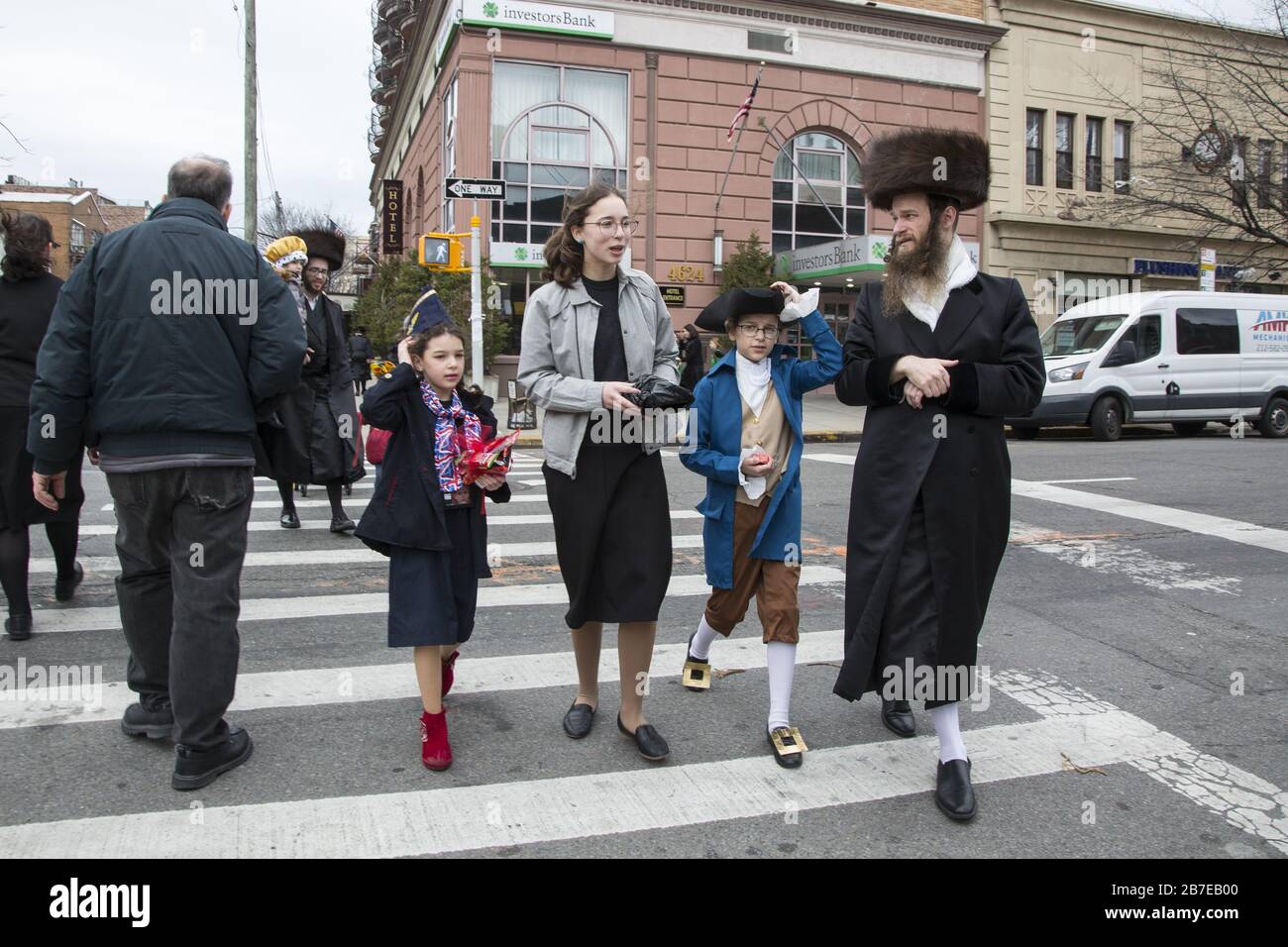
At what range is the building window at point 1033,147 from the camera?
27703 millimetres

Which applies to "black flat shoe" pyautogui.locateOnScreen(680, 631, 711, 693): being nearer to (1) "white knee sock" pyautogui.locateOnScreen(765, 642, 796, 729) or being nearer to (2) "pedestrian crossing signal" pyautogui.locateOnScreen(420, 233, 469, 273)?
(1) "white knee sock" pyautogui.locateOnScreen(765, 642, 796, 729)

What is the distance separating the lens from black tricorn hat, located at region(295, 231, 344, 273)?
7555 millimetres

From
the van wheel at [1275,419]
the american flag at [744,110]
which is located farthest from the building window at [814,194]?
the van wheel at [1275,419]

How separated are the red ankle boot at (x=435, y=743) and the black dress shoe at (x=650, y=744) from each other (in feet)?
2.39

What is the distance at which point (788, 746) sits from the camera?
3.78 m

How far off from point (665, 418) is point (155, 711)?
7.68 feet

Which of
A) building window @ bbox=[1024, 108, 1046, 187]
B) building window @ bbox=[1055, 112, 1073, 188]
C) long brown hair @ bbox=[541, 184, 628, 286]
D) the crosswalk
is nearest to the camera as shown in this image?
the crosswalk

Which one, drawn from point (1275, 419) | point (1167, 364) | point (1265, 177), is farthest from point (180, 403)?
point (1265, 177)

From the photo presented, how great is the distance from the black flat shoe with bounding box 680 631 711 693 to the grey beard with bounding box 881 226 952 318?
1.86m

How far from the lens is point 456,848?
3057mm

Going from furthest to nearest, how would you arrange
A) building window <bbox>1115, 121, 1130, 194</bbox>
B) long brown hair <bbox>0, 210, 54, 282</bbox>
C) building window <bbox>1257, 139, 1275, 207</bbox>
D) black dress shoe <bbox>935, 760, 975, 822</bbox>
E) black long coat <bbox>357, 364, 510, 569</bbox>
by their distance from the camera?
building window <bbox>1115, 121, 1130, 194</bbox>, building window <bbox>1257, 139, 1275, 207</bbox>, long brown hair <bbox>0, 210, 54, 282</bbox>, black long coat <bbox>357, 364, 510, 569</bbox>, black dress shoe <bbox>935, 760, 975, 822</bbox>

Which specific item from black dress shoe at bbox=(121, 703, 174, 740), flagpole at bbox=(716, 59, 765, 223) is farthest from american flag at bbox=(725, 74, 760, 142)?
Result: black dress shoe at bbox=(121, 703, 174, 740)

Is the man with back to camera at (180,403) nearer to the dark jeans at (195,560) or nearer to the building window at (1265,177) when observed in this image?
the dark jeans at (195,560)
